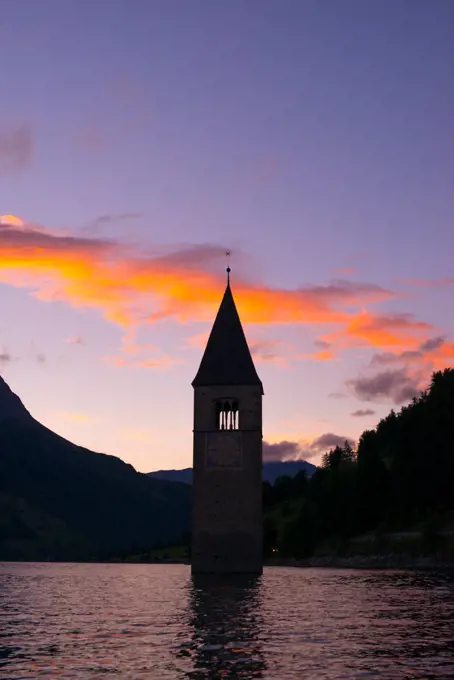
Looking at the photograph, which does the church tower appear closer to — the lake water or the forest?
the lake water

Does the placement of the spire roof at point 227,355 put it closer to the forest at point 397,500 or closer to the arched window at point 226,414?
the arched window at point 226,414

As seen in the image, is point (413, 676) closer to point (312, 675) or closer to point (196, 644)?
point (312, 675)

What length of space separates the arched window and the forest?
25334 millimetres

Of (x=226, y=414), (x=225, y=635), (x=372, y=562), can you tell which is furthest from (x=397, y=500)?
(x=225, y=635)

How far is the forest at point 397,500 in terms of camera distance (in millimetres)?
94000

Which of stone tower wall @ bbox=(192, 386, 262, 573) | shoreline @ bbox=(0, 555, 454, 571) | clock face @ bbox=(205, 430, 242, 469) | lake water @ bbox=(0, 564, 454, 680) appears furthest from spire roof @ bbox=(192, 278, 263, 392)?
lake water @ bbox=(0, 564, 454, 680)

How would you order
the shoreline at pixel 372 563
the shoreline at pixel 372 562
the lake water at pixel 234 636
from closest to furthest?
1. the lake water at pixel 234 636
2. the shoreline at pixel 372 563
3. the shoreline at pixel 372 562

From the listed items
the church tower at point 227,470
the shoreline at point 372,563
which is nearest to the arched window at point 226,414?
the church tower at point 227,470

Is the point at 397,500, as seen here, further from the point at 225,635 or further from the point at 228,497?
the point at 225,635

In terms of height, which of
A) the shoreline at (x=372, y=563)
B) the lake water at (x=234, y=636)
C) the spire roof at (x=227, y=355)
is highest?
the spire roof at (x=227, y=355)

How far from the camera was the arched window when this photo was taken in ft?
233

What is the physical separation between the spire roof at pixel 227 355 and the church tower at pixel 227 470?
0.10 metres

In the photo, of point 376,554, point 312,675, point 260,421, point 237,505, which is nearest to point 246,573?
point 237,505

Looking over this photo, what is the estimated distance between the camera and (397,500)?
105 metres
